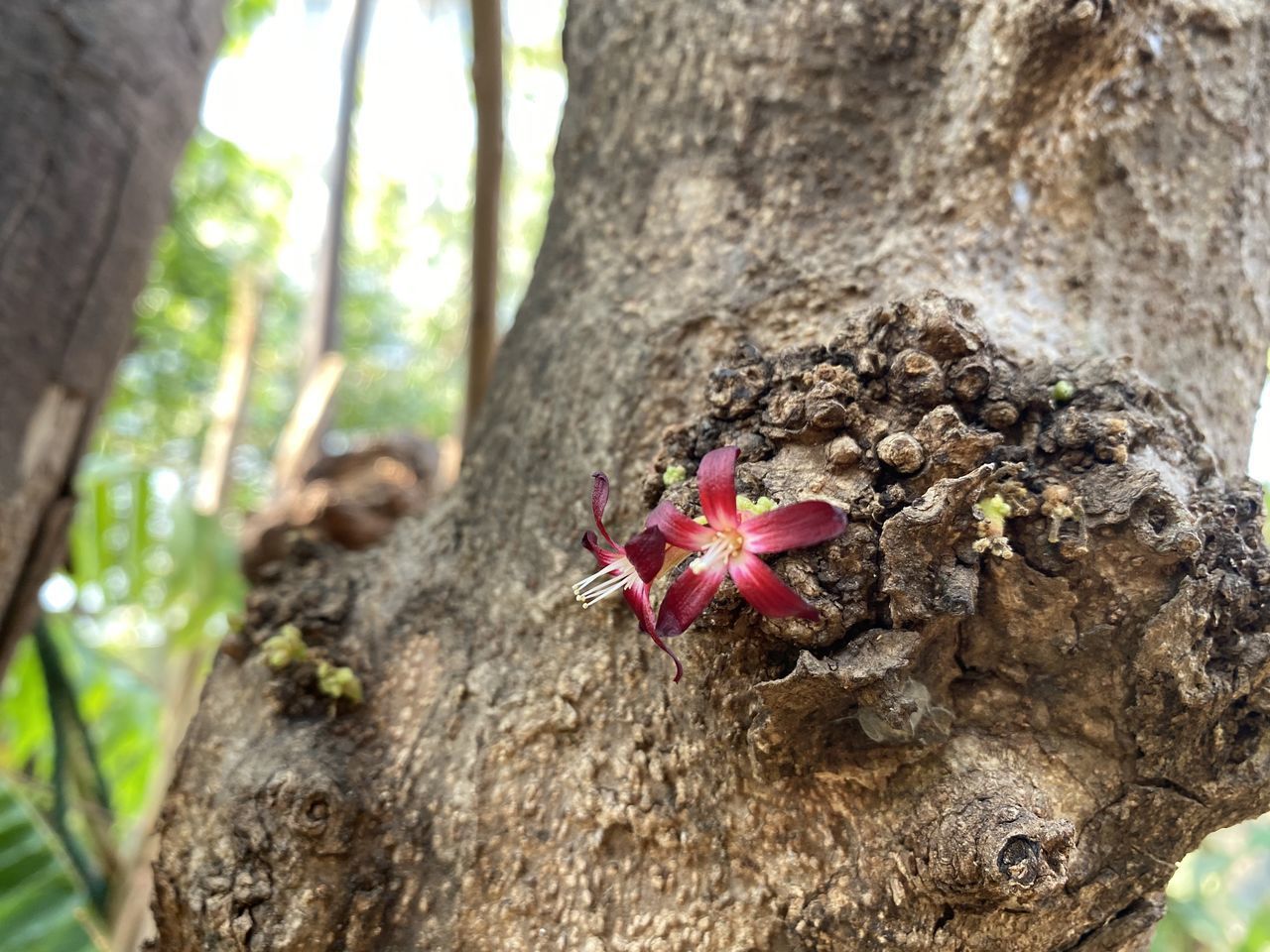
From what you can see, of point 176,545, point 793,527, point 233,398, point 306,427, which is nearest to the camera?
point 793,527

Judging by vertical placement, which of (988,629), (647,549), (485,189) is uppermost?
(485,189)

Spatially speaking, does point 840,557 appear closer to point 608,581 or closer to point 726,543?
point 726,543

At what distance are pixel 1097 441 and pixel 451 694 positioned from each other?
2.21 feet

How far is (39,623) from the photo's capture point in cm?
181

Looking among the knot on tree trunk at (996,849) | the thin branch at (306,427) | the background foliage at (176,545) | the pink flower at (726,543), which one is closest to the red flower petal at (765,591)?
the pink flower at (726,543)

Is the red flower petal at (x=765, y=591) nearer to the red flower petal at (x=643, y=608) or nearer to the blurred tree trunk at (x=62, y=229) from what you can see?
the red flower petal at (x=643, y=608)

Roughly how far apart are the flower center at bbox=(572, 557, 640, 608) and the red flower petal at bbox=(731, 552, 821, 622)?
98mm

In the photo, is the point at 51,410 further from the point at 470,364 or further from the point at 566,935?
the point at 566,935

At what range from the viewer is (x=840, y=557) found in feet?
2.51

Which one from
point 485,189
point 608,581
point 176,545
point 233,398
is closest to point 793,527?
point 608,581

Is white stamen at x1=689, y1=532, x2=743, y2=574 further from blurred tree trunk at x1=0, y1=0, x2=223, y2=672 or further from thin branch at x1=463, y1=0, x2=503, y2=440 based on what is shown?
blurred tree trunk at x1=0, y1=0, x2=223, y2=672

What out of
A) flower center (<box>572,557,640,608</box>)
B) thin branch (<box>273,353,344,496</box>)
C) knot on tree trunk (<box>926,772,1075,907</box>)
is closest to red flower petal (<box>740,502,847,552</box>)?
flower center (<box>572,557,640,608</box>)

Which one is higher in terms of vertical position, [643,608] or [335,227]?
[643,608]

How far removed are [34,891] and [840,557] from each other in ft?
4.76
